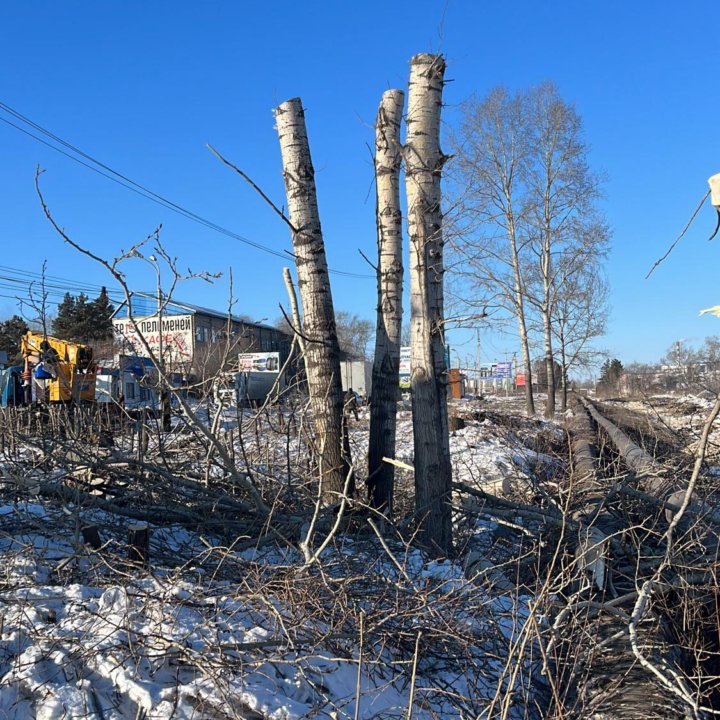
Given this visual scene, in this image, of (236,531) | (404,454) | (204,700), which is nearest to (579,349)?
(404,454)

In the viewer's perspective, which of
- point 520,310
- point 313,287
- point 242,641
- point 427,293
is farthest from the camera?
point 520,310

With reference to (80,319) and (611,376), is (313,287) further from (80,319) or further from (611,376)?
(611,376)

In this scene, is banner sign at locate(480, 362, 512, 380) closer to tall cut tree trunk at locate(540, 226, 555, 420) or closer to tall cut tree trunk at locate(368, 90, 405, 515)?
tall cut tree trunk at locate(368, 90, 405, 515)

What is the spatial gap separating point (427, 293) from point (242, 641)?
2993mm

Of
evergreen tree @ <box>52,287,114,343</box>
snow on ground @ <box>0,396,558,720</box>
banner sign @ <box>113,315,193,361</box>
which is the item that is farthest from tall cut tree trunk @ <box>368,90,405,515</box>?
evergreen tree @ <box>52,287,114,343</box>

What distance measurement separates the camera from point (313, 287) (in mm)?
5820

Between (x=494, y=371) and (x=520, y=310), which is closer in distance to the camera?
(x=494, y=371)

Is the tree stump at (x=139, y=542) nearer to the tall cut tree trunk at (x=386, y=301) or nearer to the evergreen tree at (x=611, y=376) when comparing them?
the tall cut tree trunk at (x=386, y=301)

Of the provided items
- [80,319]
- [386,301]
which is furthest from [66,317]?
[386,301]

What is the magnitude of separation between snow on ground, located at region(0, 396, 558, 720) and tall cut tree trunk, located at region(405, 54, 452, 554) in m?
1.03

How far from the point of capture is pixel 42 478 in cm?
517

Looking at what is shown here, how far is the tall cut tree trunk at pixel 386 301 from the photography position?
5.88m

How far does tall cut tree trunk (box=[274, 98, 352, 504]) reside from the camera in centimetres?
572

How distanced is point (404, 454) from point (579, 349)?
17659 mm
